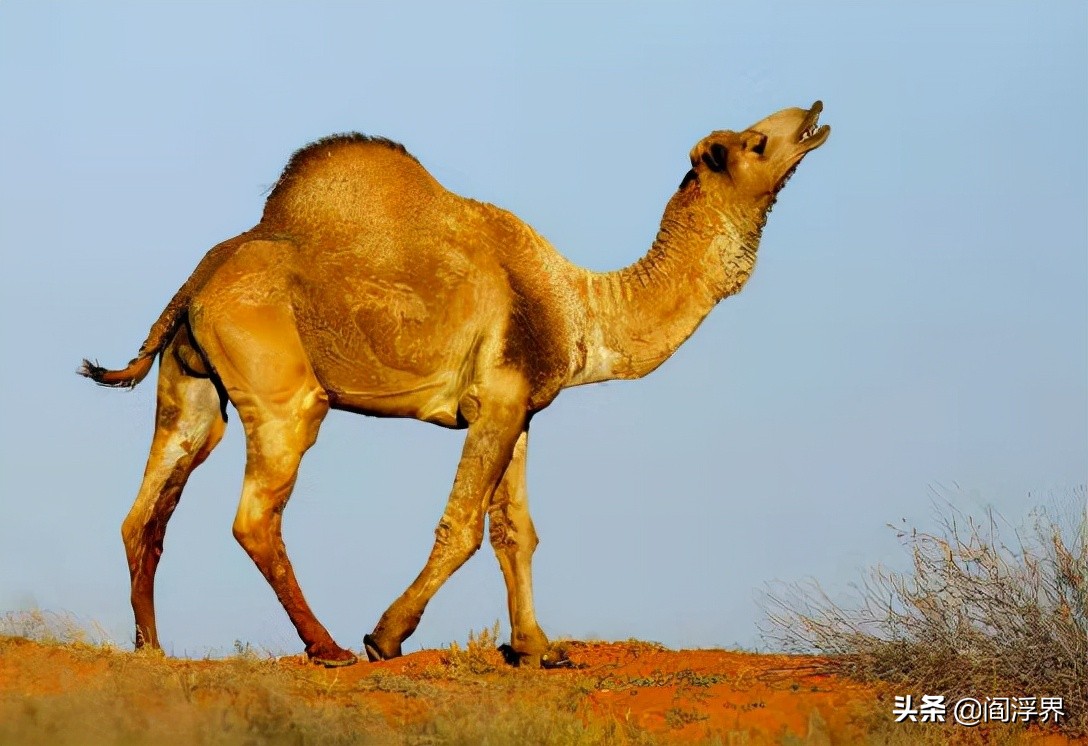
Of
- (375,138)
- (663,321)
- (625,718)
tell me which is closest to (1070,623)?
(625,718)

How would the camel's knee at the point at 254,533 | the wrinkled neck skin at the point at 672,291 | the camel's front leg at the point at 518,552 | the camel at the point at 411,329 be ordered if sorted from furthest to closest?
the wrinkled neck skin at the point at 672,291, the camel's front leg at the point at 518,552, the camel at the point at 411,329, the camel's knee at the point at 254,533

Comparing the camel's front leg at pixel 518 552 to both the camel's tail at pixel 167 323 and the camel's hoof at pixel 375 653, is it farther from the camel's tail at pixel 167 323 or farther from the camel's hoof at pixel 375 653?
the camel's tail at pixel 167 323

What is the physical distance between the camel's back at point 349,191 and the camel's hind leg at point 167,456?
1.18 metres

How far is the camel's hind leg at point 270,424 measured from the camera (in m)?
11.9

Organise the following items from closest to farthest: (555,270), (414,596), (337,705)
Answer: (337,705) → (414,596) → (555,270)

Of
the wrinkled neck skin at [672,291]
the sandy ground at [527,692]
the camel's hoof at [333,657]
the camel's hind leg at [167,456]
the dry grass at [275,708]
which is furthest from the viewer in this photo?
the wrinkled neck skin at [672,291]

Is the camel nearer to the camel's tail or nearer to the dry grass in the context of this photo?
the camel's tail

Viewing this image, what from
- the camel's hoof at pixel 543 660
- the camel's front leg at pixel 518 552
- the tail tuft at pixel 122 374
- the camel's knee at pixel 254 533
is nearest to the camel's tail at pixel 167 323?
the tail tuft at pixel 122 374

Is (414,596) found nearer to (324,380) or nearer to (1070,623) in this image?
(324,380)

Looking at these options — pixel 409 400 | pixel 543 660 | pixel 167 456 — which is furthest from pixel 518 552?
pixel 167 456

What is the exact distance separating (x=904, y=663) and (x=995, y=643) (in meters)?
0.57

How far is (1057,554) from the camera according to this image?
11.1 meters

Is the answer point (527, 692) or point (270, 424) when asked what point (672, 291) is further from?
point (527, 692)

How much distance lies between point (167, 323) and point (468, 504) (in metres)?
2.68
